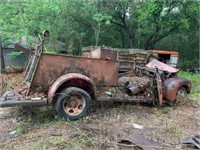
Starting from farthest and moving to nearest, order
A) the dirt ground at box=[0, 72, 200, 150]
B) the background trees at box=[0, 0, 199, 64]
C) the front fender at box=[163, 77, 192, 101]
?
1. the background trees at box=[0, 0, 199, 64]
2. the front fender at box=[163, 77, 192, 101]
3. the dirt ground at box=[0, 72, 200, 150]

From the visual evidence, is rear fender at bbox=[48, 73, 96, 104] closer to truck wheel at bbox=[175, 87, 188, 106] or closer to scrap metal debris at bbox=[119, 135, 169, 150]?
scrap metal debris at bbox=[119, 135, 169, 150]

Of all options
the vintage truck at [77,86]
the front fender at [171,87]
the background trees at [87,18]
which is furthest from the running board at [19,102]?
the background trees at [87,18]

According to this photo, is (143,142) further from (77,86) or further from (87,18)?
(87,18)

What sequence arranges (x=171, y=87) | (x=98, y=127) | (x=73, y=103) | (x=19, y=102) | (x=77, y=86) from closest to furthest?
(x=19, y=102) → (x=98, y=127) → (x=73, y=103) → (x=77, y=86) → (x=171, y=87)

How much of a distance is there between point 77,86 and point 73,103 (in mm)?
410

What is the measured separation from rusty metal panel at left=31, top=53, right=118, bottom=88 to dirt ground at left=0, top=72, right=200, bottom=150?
809mm

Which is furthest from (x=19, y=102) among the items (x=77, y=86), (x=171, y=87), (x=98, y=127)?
(x=171, y=87)

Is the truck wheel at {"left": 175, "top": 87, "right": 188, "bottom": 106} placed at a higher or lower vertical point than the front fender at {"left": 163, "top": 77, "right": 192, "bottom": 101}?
lower

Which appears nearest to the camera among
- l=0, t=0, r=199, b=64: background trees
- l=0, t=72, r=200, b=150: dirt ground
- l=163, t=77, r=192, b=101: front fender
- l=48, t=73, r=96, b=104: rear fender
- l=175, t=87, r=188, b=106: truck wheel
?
l=0, t=72, r=200, b=150: dirt ground

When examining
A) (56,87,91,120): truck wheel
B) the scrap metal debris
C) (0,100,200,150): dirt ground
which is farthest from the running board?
the scrap metal debris

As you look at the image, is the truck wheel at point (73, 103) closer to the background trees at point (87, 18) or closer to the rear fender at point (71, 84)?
the rear fender at point (71, 84)

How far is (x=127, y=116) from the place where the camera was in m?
5.39

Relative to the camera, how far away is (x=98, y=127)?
459cm

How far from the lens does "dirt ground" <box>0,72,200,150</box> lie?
384 cm
